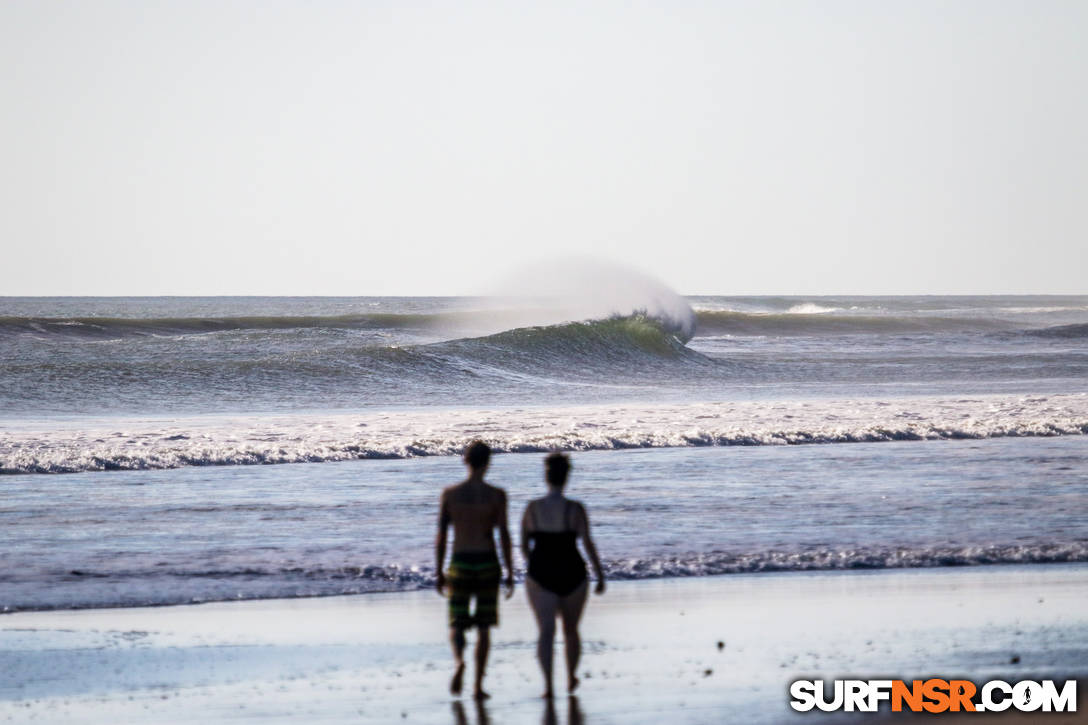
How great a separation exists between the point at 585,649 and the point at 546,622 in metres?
1.10

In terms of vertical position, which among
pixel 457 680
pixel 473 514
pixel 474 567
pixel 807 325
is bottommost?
pixel 457 680

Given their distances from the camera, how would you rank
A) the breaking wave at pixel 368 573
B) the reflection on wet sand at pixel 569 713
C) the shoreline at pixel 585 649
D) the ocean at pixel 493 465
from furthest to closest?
1. the ocean at pixel 493 465
2. the breaking wave at pixel 368 573
3. the shoreline at pixel 585 649
4. the reflection on wet sand at pixel 569 713

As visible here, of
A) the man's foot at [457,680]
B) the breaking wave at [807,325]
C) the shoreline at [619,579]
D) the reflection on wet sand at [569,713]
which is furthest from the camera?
the breaking wave at [807,325]

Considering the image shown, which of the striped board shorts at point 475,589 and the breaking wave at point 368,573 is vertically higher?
the striped board shorts at point 475,589

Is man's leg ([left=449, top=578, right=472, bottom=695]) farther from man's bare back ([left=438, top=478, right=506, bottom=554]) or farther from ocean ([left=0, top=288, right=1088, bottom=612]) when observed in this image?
ocean ([left=0, top=288, right=1088, bottom=612])

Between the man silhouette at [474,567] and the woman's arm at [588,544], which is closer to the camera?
the woman's arm at [588,544]

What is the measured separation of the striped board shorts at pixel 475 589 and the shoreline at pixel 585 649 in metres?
0.37

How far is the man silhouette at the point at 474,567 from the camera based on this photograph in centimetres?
644

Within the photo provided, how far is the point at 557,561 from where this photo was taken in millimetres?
6316

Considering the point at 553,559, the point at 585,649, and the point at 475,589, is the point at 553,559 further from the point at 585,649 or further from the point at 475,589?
the point at 585,649

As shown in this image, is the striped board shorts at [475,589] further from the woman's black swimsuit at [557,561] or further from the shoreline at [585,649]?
the shoreline at [585,649]

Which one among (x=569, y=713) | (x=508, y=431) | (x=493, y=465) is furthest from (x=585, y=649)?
(x=508, y=431)

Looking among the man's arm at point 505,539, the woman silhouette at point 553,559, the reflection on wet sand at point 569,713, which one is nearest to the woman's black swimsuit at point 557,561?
the woman silhouette at point 553,559

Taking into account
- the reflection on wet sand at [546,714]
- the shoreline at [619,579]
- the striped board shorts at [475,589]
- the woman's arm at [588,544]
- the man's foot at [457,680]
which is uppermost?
the woman's arm at [588,544]
